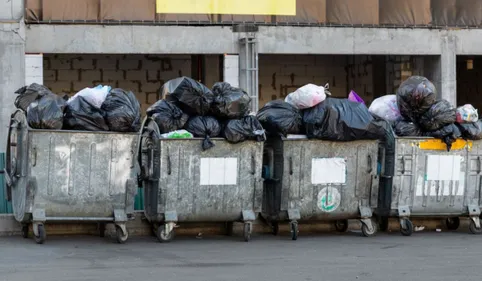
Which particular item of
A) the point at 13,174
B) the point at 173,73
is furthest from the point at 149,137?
the point at 173,73

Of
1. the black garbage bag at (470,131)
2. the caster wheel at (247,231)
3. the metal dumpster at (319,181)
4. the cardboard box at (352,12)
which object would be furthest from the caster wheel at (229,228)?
the cardboard box at (352,12)

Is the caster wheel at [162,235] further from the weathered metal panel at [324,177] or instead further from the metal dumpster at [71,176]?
the weathered metal panel at [324,177]

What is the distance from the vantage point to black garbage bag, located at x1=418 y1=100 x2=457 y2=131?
39.9 ft

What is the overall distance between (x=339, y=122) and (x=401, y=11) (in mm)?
9303

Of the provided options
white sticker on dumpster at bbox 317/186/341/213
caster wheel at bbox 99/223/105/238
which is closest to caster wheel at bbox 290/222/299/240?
white sticker on dumpster at bbox 317/186/341/213

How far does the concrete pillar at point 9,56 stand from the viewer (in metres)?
17.9

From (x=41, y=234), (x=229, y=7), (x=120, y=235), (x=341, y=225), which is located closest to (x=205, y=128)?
(x=120, y=235)

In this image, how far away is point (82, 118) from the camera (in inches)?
438

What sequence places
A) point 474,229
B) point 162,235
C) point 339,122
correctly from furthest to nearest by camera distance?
point 474,229
point 339,122
point 162,235

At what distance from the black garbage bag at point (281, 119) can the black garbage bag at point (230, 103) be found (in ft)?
1.19

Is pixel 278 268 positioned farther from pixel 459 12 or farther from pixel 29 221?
pixel 459 12

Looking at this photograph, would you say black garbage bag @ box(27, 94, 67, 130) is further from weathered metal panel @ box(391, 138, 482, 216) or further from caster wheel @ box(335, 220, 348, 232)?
weathered metal panel @ box(391, 138, 482, 216)

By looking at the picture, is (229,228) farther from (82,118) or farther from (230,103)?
(82,118)

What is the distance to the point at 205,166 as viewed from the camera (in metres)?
11.4
